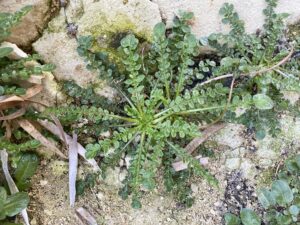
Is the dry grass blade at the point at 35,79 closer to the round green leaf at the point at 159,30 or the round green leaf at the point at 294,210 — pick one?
the round green leaf at the point at 159,30

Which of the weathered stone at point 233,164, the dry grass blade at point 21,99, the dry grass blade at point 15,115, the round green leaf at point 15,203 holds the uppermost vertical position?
the dry grass blade at point 21,99

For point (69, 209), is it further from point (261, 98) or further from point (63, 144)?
point (261, 98)

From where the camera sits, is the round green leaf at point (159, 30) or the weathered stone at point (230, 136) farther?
the weathered stone at point (230, 136)

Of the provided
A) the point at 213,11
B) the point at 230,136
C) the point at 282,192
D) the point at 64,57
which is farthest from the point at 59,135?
the point at 282,192

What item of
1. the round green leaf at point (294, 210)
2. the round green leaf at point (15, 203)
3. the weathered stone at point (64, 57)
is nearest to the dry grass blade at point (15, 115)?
the weathered stone at point (64, 57)

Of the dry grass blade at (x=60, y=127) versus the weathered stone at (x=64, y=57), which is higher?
the weathered stone at (x=64, y=57)

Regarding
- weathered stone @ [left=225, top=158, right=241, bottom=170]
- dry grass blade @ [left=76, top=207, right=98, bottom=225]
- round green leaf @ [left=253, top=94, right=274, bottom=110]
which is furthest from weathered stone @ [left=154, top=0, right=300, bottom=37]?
dry grass blade @ [left=76, top=207, right=98, bottom=225]

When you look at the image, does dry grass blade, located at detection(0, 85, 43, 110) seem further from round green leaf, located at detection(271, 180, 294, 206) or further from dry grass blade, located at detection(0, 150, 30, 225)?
round green leaf, located at detection(271, 180, 294, 206)
